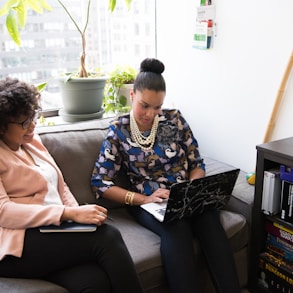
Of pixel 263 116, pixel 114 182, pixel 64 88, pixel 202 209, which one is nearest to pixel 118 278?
pixel 202 209

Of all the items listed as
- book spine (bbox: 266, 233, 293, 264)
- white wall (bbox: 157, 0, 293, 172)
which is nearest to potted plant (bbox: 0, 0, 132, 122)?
white wall (bbox: 157, 0, 293, 172)

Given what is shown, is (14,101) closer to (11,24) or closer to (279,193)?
(11,24)

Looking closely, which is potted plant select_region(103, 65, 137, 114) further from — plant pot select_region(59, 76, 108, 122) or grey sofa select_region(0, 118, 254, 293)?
grey sofa select_region(0, 118, 254, 293)

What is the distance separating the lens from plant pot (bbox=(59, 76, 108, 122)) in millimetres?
2131

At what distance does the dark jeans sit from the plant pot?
893 millimetres

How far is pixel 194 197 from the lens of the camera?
4.75 ft

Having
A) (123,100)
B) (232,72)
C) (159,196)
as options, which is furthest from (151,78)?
(123,100)

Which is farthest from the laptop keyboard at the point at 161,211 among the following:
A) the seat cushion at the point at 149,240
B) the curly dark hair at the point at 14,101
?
the curly dark hair at the point at 14,101

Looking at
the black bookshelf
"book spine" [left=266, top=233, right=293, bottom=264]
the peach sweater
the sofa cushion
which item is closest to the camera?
the sofa cushion

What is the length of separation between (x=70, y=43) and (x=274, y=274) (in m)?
1.81

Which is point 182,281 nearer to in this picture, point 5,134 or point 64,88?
point 5,134

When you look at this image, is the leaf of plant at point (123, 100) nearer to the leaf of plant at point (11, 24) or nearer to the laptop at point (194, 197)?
the leaf of plant at point (11, 24)

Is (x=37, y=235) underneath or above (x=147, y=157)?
underneath

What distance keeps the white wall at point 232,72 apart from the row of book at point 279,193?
13.1 inches
